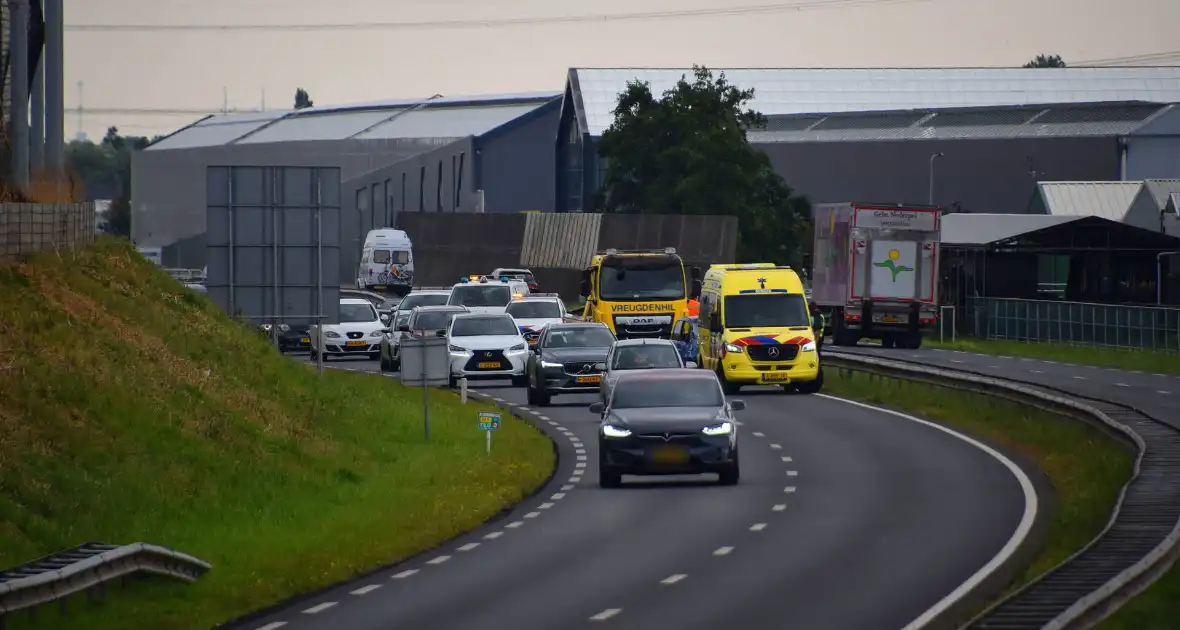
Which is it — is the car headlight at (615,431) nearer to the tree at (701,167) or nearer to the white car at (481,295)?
the white car at (481,295)

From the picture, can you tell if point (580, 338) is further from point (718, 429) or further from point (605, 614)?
point (605, 614)

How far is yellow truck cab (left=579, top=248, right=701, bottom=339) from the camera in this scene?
173 ft

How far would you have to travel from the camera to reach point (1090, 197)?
9588 centimetres

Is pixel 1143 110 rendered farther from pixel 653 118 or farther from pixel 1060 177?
pixel 653 118

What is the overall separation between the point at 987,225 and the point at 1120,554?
64043 mm

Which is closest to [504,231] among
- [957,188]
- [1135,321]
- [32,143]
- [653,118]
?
[653,118]

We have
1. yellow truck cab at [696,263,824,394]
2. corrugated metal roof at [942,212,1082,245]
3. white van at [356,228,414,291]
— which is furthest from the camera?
white van at [356,228,414,291]

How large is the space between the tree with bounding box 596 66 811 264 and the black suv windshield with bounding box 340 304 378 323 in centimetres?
4529

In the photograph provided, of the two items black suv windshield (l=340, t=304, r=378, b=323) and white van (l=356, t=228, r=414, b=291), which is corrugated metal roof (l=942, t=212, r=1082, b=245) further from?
white van (l=356, t=228, r=414, b=291)

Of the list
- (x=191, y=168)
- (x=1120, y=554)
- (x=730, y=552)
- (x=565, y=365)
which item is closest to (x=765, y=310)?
(x=565, y=365)

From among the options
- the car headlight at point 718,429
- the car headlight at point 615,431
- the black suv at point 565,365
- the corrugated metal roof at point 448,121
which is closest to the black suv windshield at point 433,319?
the black suv at point 565,365

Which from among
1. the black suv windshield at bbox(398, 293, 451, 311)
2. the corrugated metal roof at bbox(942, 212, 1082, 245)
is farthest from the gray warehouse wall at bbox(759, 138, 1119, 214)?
the black suv windshield at bbox(398, 293, 451, 311)

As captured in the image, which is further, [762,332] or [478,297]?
[478,297]

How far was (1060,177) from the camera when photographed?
11350cm
